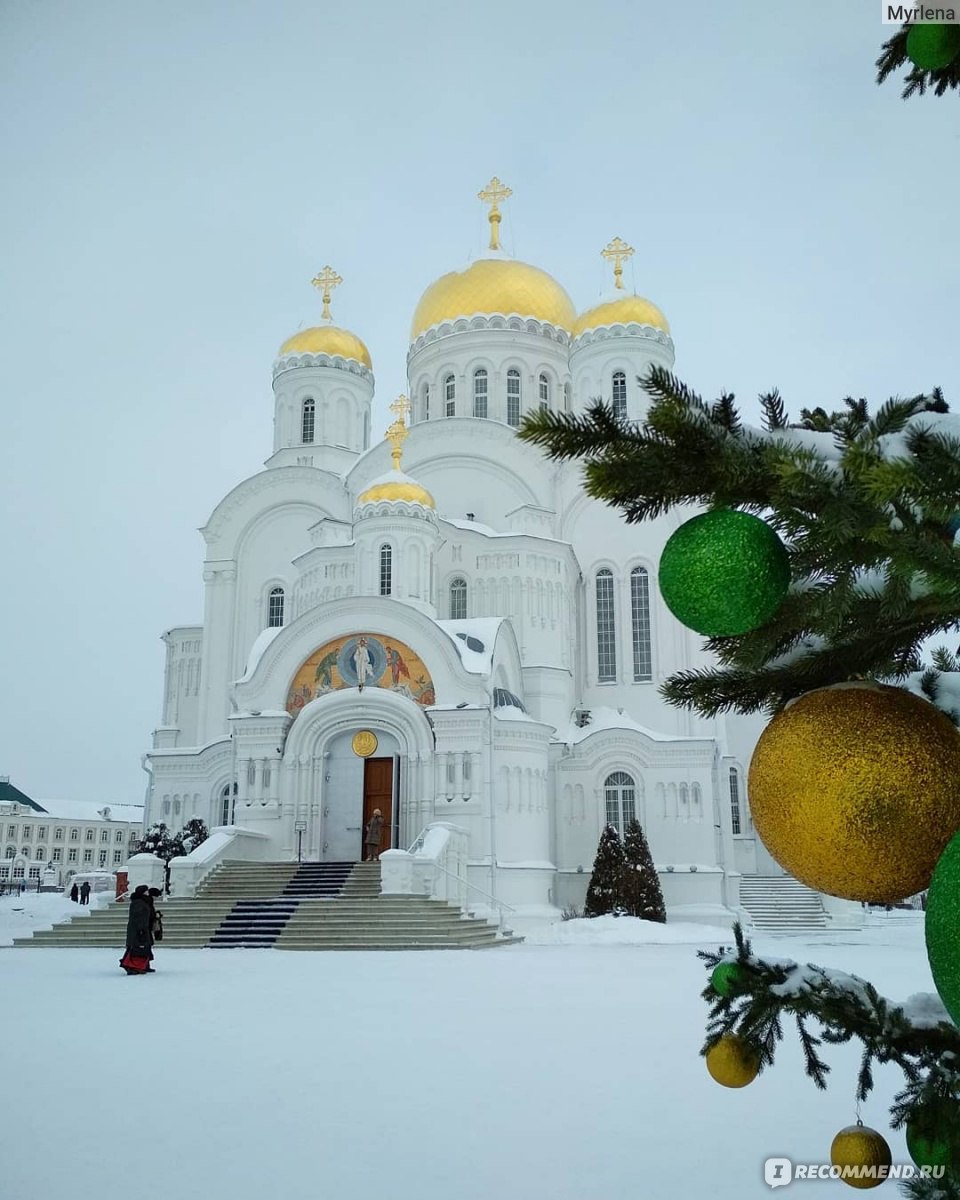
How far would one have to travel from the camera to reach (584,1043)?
6.93 metres

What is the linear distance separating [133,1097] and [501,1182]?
2.28 m

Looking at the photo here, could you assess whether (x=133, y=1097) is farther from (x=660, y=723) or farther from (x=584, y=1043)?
(x=660, y=723)

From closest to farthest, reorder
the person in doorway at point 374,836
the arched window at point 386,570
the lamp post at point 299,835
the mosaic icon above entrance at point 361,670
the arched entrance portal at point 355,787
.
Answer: the person in doorway at point 374,836, the lamp post at point 299,835, the mosaic icon above entrance at point 361,670, the arched entrance portal at point 355,787, the arched window at point 386,570

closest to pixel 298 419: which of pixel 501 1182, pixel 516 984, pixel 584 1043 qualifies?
pixel 516 984

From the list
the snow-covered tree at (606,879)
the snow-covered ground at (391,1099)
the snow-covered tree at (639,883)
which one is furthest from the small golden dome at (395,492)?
the snow-covered ground at (391,1099)

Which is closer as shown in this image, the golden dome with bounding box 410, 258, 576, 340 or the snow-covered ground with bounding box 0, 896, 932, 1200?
the snow-covered ground with bounding box 0, 896, 932, 1200

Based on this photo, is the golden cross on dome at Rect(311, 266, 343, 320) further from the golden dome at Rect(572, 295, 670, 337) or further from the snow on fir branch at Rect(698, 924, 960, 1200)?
the snow on fir branch at Rect(698, 924, 960, 1200)

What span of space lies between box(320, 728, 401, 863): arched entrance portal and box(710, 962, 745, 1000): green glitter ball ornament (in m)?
19.6

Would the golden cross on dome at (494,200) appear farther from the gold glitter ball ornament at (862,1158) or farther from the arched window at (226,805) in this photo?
the gold glitter ball ornament at (862,1158)

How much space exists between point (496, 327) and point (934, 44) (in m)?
28.6

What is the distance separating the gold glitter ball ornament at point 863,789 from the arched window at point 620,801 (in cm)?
2215

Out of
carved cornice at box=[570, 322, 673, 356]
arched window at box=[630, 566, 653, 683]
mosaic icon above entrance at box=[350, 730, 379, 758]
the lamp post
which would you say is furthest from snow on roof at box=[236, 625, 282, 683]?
carved cornice at box=[570, 322, 673, 356]

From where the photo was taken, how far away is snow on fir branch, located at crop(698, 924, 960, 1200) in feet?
Answer: 7.00

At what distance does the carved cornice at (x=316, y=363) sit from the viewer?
31641 mm
